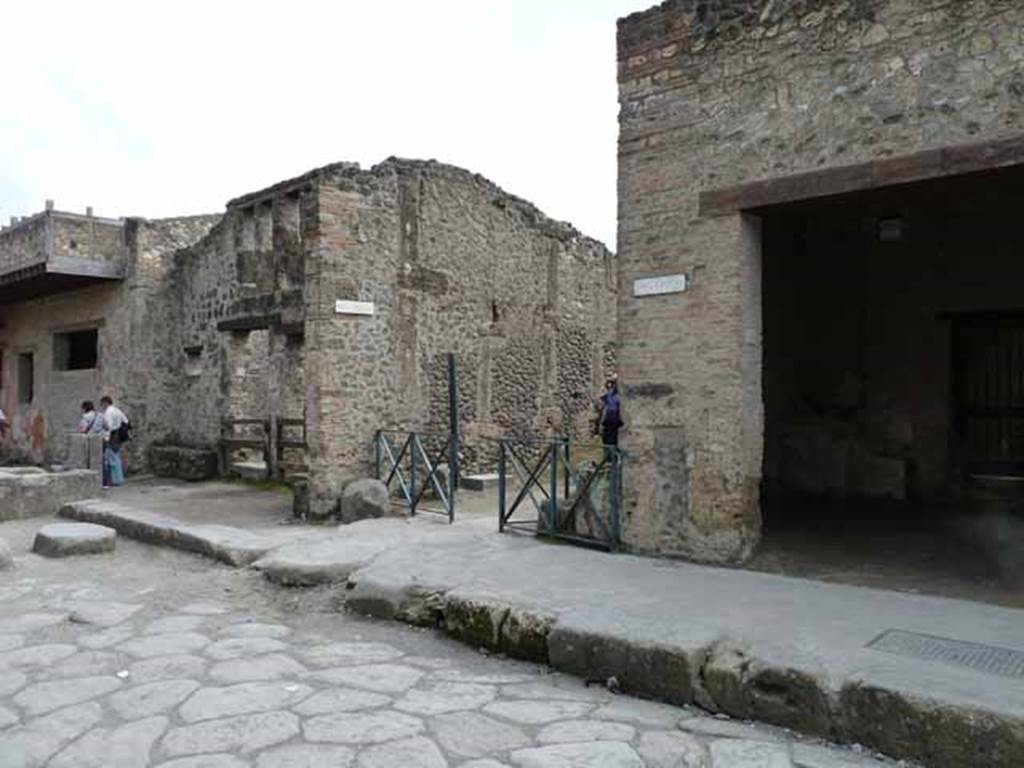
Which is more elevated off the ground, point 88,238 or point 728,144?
point 88,238

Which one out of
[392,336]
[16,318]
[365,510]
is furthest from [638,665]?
[16,318]

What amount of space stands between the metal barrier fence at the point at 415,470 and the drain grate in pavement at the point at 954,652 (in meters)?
5.12

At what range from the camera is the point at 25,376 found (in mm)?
18859

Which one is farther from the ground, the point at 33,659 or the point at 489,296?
the point at 489,296

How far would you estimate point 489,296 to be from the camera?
12.5 m

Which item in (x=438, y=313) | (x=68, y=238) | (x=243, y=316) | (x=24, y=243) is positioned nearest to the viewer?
(x=438, y=313)

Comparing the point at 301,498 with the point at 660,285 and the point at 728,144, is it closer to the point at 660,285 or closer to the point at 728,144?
the point at 660,285

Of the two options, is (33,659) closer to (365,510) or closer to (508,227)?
(365,510)

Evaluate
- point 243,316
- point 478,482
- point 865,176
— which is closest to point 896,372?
point 865,176

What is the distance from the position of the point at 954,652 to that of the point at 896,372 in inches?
202

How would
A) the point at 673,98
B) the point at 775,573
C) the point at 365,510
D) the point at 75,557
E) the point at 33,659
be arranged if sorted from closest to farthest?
the point at 33,659 < the point at 775,573 < the point at 673,98 < the point at 75,557 < the point at 365,510

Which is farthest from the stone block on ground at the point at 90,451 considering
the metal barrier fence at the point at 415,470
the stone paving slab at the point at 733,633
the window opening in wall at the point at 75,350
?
the stone paving slab at the point at 733,633

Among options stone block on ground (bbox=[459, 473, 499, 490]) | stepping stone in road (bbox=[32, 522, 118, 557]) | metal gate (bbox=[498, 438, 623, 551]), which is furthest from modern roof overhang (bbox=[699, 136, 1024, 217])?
stepping stone in road (bbox=[32, 522, 118, 557])

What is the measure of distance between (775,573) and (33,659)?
15.5 ft
